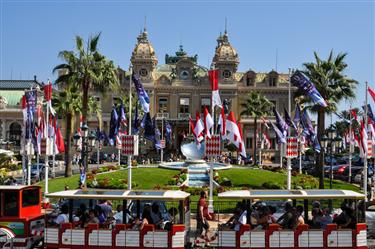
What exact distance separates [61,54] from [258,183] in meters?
17.0

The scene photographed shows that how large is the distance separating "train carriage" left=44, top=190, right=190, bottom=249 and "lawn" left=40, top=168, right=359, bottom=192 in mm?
20076

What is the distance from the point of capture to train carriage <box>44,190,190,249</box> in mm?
15375

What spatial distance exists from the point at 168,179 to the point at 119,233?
976 inches

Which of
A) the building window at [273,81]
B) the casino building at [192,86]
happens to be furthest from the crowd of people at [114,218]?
the building window at [273,81]

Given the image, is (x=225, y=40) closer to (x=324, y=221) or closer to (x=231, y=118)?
(x=231, y=118)

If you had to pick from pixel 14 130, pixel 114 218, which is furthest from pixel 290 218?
pixel 14 130

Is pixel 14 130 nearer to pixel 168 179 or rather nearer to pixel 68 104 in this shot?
pixel 68 104

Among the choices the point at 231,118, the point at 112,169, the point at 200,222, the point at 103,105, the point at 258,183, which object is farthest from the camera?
the point at 103,105

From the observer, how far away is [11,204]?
16.9 metres

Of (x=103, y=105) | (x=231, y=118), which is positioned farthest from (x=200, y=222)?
(x=103, y=105)

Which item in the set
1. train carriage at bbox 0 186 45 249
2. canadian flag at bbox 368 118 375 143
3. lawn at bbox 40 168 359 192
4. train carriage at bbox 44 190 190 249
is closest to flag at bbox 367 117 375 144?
canadian flag at bbox 368 118 375 143

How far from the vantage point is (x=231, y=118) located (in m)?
26.4

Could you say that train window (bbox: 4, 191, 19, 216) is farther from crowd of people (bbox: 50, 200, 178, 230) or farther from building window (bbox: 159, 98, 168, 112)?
building window (bbox: 159, 98, 168, 112)

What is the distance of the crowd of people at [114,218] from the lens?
1576 centimetres
